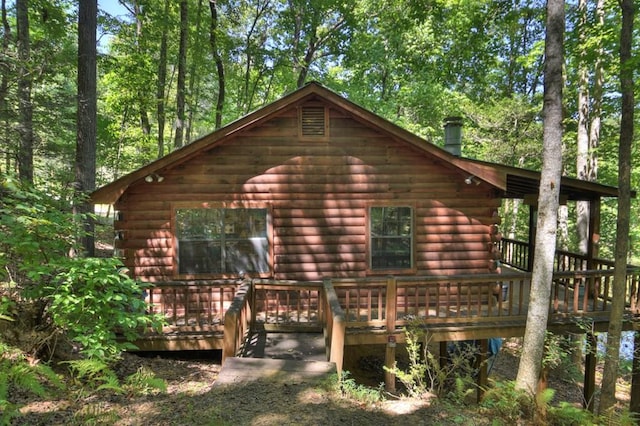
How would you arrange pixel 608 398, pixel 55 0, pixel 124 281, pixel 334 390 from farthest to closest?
pixel 55 0 < pixel 608 398 < pixel 124 281 < pixel 334 390

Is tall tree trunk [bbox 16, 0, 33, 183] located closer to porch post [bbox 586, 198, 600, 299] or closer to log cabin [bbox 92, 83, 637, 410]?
log cabin [bbox 92, 83, 637, 410]

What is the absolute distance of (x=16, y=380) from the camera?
303 cm

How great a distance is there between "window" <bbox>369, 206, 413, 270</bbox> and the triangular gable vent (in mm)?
2239

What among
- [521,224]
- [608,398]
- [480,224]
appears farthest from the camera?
[521,224]

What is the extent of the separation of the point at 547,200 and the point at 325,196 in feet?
14.2

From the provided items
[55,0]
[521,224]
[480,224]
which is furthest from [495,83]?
[55,0]


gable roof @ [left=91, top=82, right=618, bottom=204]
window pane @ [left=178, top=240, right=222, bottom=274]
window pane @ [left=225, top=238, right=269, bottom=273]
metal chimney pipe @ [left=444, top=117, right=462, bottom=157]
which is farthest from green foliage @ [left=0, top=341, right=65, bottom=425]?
metal chimney pipe @ [left=444, top=117, right=462, bottom=157]

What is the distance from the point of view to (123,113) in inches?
658

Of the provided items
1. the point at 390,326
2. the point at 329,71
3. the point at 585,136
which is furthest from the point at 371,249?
the point at 329,71

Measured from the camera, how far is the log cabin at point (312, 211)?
302 inches

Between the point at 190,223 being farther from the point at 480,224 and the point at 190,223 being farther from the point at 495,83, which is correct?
the point at 495,83

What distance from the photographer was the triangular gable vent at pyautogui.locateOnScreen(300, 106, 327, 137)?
320 inches

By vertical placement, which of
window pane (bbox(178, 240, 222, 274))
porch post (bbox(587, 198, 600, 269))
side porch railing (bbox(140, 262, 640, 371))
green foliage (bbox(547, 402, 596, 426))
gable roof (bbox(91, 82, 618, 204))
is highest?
gable roof (bbox(91, 82, 618, 204))

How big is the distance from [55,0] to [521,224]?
24.9 metres
